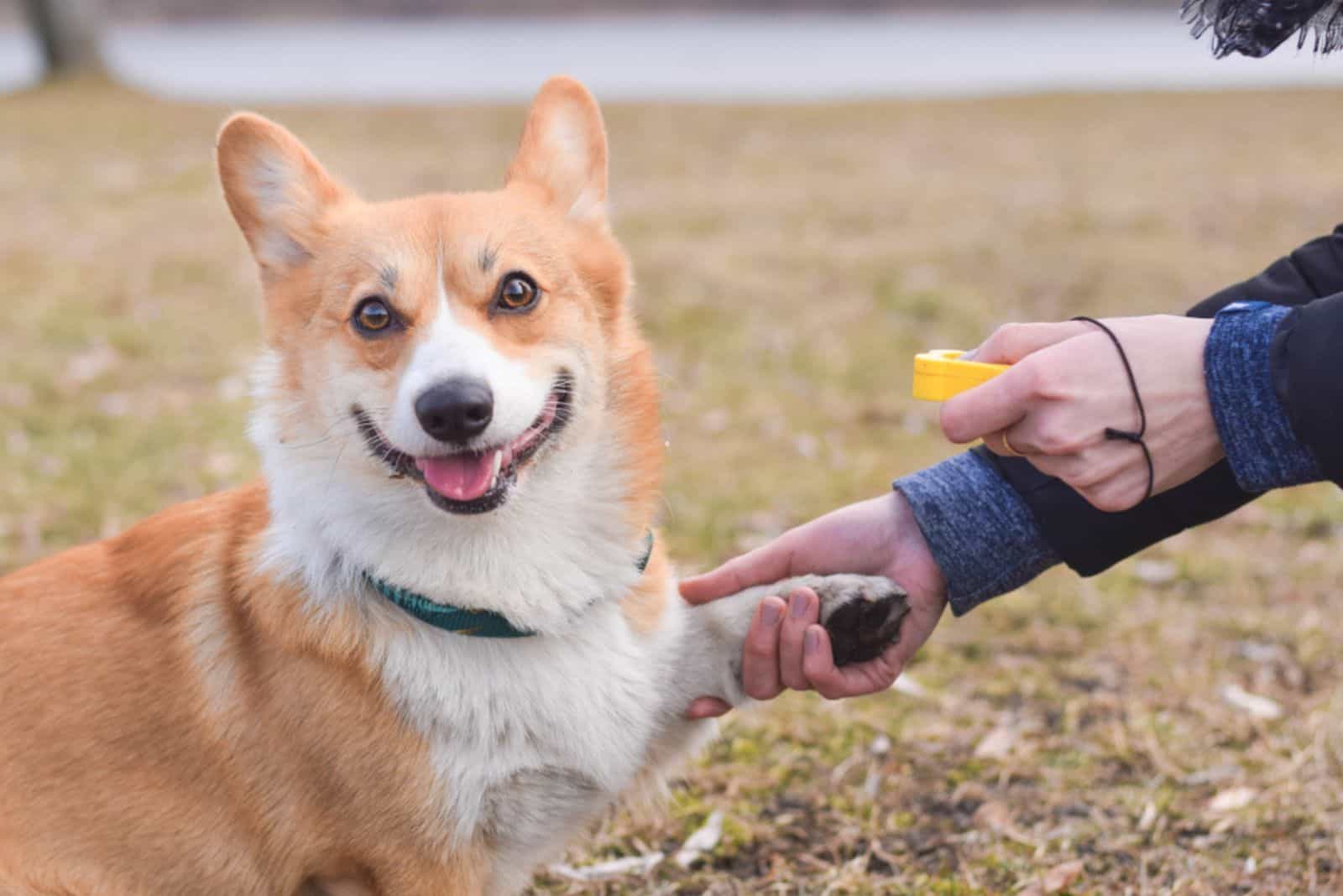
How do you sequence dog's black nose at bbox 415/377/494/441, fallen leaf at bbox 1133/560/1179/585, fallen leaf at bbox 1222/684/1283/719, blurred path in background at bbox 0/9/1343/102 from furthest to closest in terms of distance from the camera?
blurred path in background at bbox 0/9/1343/102
fallen leaf at bbox 1133/560/1179/585
fallen leaf at bbox 1222/684/1283/719
dog's black nose at bbox 415/377/494/441

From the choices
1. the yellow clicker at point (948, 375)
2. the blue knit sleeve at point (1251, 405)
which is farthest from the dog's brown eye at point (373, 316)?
the blue knit sleeve at point (1251, 405)

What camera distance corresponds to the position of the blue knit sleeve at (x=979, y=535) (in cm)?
253

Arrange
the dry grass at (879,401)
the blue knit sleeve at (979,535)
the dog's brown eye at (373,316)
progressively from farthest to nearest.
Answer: the dry grass at (879,401)
the blue knit sleeve at (979,535)
the dog's brown eye at (373,316)

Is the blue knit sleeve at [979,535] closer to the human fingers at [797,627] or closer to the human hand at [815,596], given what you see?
the human hand at [815,596]

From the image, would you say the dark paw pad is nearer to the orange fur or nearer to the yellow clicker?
the orange fur

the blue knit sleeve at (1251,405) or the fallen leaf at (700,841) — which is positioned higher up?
the blue knit sleeve at (1251,405)

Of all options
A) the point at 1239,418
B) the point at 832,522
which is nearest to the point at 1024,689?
the point at 832,522

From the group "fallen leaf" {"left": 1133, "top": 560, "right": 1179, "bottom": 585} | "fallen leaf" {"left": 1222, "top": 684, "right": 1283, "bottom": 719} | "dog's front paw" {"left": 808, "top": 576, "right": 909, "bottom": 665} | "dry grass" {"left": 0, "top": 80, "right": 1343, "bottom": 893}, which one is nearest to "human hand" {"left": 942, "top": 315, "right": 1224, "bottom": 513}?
"dog's front paw" {"left": 808, "top": 576, "right": 909, "bottom": 665}

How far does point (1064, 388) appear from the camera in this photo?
187 cm

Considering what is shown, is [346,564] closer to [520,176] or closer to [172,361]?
[520,176]

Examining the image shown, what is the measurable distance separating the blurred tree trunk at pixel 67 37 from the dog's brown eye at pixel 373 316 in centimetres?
1528

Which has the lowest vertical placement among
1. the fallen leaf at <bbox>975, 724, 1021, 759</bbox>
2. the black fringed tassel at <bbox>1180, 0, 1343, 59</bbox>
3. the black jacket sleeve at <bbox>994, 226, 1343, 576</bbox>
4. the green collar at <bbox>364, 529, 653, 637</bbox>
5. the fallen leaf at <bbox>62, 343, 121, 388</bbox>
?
the fallen leaf at <bbox>975, 724, 1021, 759</bbox>

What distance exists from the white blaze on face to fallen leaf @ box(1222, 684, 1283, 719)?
1.98 meters

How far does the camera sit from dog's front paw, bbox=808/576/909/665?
7.92 feet
